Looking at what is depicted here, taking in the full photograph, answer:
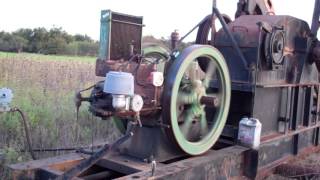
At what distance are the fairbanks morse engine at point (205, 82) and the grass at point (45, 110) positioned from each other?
4.42 ft

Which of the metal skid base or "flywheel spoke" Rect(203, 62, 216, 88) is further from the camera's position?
"flywheel spoke" Rect(203, 62, 216, 88)

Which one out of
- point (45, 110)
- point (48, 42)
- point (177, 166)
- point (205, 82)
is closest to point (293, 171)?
point (205, 82)

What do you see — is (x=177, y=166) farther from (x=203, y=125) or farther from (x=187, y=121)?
(x=203, y=125)

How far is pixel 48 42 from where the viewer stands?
15.0 m

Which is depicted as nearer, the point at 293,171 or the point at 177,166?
the point at 177,166

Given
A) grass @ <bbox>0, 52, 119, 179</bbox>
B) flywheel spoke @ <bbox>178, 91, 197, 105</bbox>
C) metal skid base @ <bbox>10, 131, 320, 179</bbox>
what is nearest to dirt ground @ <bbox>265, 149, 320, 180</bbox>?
metal skid base @ <bbox>10, 131, 320, 179</bbox>

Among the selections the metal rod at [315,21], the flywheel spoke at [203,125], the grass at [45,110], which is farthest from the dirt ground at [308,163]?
the grass at [45,110]

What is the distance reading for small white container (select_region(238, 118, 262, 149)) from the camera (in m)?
3.25

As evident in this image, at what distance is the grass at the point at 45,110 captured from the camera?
4.48 m

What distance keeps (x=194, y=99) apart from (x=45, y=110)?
10.4 feet

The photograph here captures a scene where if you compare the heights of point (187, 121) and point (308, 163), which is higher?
point (187, 121)

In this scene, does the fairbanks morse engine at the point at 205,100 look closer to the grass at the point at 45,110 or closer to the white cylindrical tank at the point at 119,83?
the white cylindrical tank at the point at 119,83

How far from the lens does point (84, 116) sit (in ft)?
18.9

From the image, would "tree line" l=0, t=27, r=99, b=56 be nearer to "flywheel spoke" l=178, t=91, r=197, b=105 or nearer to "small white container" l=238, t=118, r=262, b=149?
"small white container" l=238, t=118, r=262, b=149
